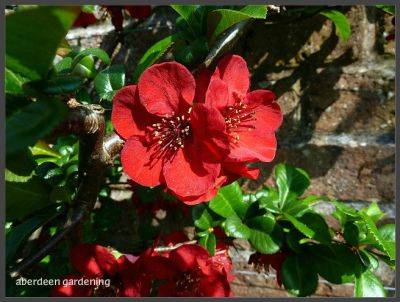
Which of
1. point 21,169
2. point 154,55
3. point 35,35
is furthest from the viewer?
point 154,55

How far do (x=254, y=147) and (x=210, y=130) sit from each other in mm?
106

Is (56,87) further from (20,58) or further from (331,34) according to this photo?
(331,34)

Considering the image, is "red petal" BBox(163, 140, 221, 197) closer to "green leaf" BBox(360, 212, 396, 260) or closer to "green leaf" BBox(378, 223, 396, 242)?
"green leaf" BBox(360, 212, 396, 260)

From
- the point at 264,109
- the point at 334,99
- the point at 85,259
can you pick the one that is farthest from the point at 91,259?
the point at 334,99

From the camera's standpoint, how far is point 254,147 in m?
0.58

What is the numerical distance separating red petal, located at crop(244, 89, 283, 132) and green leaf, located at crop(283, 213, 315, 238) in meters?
0.20

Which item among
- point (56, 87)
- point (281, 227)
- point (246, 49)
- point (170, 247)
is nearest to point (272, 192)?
point (281, 227)

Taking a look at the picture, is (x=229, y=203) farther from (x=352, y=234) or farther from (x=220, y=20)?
(x=220, y=20)

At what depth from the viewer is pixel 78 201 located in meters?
0.56

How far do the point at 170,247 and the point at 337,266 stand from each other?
0.98 feet

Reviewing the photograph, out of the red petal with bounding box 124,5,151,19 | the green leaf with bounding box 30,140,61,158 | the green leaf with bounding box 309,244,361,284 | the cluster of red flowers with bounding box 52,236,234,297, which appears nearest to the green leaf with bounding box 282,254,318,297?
the green leaf with bounding box 309,244,361,284

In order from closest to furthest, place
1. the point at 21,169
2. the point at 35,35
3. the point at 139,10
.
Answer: the point at 35,35 → the point at 21,169 → the point at 139,10

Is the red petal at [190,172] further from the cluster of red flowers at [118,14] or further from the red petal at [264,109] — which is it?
the cluster of red flowers at [118,14]

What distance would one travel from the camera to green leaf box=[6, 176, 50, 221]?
0.48m
